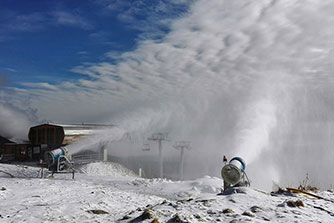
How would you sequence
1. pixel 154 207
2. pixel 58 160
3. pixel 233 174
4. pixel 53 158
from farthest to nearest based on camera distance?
pixel 58 160
pixel 53 158
pixel 233 174
pixel 154 207

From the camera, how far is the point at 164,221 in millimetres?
6273

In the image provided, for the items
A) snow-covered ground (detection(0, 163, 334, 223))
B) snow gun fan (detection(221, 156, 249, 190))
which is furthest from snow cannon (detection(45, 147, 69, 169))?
snow gun fan (detection(221, 156, 249, 190))

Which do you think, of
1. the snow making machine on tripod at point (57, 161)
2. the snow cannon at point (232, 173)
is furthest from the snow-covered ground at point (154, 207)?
the snow making machine on tripod at point (57, 161)

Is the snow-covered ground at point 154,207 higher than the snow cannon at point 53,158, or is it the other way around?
the snow cannon at point 53,158

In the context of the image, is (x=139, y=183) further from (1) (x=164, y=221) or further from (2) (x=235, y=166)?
(1) (x=164, y=221)

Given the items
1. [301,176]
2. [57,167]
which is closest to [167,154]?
[301,176]

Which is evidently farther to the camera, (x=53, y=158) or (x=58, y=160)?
(x=58, y=160)

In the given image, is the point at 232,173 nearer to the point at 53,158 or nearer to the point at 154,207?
the point at 154,207

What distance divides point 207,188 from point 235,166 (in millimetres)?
4247

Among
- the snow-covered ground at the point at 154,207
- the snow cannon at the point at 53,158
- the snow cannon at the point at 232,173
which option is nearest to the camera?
the snow-covered ground at the point at 154,207

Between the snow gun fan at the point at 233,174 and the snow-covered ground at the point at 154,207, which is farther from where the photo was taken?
the snow gun fan at the point at 233,174

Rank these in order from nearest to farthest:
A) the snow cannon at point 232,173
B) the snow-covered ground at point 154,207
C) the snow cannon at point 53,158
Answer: the snow-covered ground at point 154,207
the snow cannon at point 232,173
the snow cannon at point 53,158

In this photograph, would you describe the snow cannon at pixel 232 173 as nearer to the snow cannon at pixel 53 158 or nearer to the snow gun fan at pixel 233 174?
the snow gun fan at pixel 233 174

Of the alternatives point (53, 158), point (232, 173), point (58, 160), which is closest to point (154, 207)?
point (232, 173)
